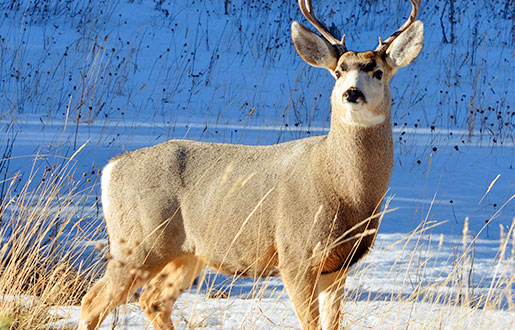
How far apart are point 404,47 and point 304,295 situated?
139cm

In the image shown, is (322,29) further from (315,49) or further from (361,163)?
(361,163)

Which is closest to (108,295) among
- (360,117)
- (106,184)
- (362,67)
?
(106,184)

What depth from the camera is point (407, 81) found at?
12.1 meters

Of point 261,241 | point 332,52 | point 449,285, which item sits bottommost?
point 449,285

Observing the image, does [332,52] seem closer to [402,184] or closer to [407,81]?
[402,184]

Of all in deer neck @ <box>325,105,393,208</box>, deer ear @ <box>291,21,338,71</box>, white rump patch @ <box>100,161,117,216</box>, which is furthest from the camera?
white rump patch @ <box>100,161,117,216</box>

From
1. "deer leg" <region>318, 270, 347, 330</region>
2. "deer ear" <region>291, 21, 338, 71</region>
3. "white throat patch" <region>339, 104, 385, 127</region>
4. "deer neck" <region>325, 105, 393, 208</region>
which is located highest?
"deer ear" <region>291, 21, 338, 71</region>

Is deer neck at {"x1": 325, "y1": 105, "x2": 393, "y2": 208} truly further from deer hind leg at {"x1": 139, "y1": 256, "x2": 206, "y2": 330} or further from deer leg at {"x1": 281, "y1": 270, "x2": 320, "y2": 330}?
deer hind leg at {"x1": 139, "y1": 256, "x2": 206, "y2": 330}

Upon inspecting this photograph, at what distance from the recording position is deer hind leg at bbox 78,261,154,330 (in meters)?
4.27

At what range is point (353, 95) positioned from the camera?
3.75 meters

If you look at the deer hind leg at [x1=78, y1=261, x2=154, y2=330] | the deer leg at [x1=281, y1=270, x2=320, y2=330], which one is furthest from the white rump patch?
the deer leg at [x1=281, y1=270, x2=320, y2=330]

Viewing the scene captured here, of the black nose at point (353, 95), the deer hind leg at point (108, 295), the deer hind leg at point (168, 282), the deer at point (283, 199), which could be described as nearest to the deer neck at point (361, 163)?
the deer at point (283, 199)

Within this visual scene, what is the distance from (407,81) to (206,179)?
8280 mm

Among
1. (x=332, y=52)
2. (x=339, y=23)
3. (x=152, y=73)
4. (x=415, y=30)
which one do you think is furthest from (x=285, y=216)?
(x=339, y=23)
